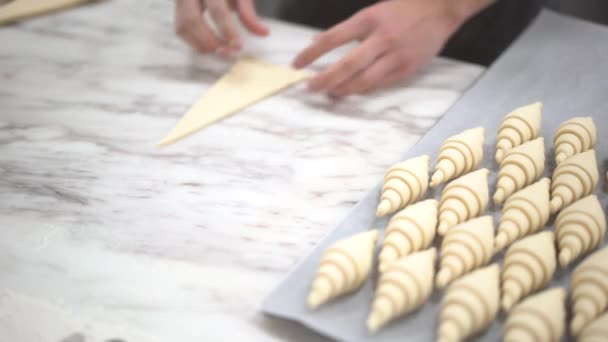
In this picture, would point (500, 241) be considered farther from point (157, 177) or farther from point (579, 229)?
point (157, 177)

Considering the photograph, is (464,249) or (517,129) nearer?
(464,249)

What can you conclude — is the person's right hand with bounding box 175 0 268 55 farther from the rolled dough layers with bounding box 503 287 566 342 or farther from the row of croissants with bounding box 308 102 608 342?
the rolled dough layers with bounding box 503 287 566 342

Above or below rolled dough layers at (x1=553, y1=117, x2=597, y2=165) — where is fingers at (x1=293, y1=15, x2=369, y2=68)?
above

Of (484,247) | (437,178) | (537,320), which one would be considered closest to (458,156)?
(437,178)

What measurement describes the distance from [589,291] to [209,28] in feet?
2.58

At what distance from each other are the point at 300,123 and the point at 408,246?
1.19 ft

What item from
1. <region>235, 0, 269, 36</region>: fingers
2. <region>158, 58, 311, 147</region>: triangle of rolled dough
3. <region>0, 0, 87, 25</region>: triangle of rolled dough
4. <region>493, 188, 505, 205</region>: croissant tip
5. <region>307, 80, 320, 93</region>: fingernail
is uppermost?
<region>235, 0, 269, 36</region>: fingers

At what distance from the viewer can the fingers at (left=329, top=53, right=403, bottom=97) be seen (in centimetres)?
102

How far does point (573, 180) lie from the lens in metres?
0.74

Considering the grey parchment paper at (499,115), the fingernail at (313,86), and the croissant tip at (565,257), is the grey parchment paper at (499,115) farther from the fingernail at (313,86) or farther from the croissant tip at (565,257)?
the fingernail at (313,86)

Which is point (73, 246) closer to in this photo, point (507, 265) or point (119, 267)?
point (119, 267)

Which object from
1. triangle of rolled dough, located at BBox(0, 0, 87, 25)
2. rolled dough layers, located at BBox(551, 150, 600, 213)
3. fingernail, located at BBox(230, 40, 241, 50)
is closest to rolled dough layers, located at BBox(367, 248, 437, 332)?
rolled dough layers, located at BBox(551, 150, 600, 213)

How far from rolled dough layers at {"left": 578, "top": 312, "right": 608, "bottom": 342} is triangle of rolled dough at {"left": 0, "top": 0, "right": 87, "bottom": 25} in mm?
1118

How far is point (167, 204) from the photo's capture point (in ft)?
2.57
